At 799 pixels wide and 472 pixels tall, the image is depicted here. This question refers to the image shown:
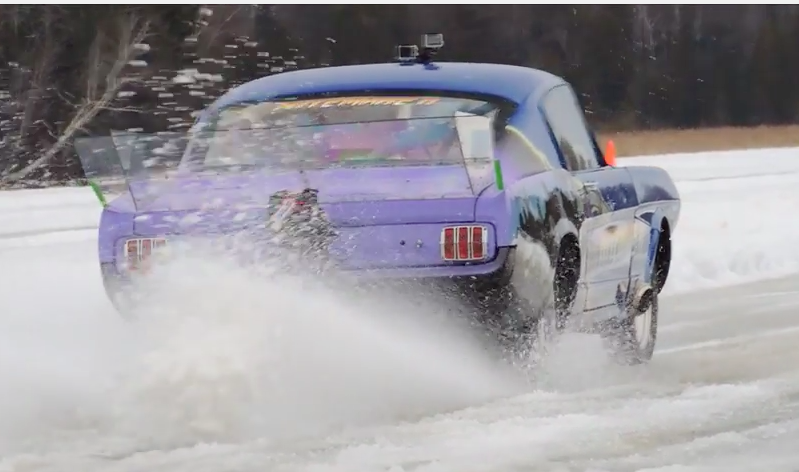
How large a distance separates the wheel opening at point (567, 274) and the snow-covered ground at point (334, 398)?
11.2 inches

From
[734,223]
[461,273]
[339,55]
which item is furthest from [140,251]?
[339,55]

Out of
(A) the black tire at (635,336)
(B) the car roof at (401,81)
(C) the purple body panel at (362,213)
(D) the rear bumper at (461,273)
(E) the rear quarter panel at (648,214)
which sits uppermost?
(B) the car roof at (401,81)

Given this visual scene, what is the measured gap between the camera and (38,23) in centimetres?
2836

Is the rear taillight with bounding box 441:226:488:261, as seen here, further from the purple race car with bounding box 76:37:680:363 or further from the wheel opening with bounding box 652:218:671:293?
the wheel opening with bounding box 652:218:671:293

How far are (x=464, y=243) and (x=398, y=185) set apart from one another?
36cm

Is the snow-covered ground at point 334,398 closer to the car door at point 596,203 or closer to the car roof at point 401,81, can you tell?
the car door at point 596,203

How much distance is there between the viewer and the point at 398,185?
21.1ft

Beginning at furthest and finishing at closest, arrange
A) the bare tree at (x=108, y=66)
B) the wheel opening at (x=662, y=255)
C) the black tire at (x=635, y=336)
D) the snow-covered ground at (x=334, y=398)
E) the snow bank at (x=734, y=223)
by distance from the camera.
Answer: the bare tree at (x=108, y=66) < the snow bank at (x=734, y=223) < the wheel opening at (x=662, y=255) < the black tire at (x=635, y=336) < the snow-covered ground at (x=334, y=398)

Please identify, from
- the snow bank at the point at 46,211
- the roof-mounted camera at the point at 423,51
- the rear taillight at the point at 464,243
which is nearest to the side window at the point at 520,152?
the rear taillight at the point at 464,243

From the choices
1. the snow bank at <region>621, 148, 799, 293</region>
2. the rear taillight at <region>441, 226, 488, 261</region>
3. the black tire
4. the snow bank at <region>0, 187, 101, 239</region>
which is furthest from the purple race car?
the snow bank at <region>0, 187, 101, 239</region>

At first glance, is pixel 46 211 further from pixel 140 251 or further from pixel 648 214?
pixel 140 251

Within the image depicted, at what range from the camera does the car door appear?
24.5ft

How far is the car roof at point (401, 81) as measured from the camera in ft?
23.7

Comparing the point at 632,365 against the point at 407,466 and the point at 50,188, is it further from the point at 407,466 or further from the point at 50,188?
the point at 50,188
